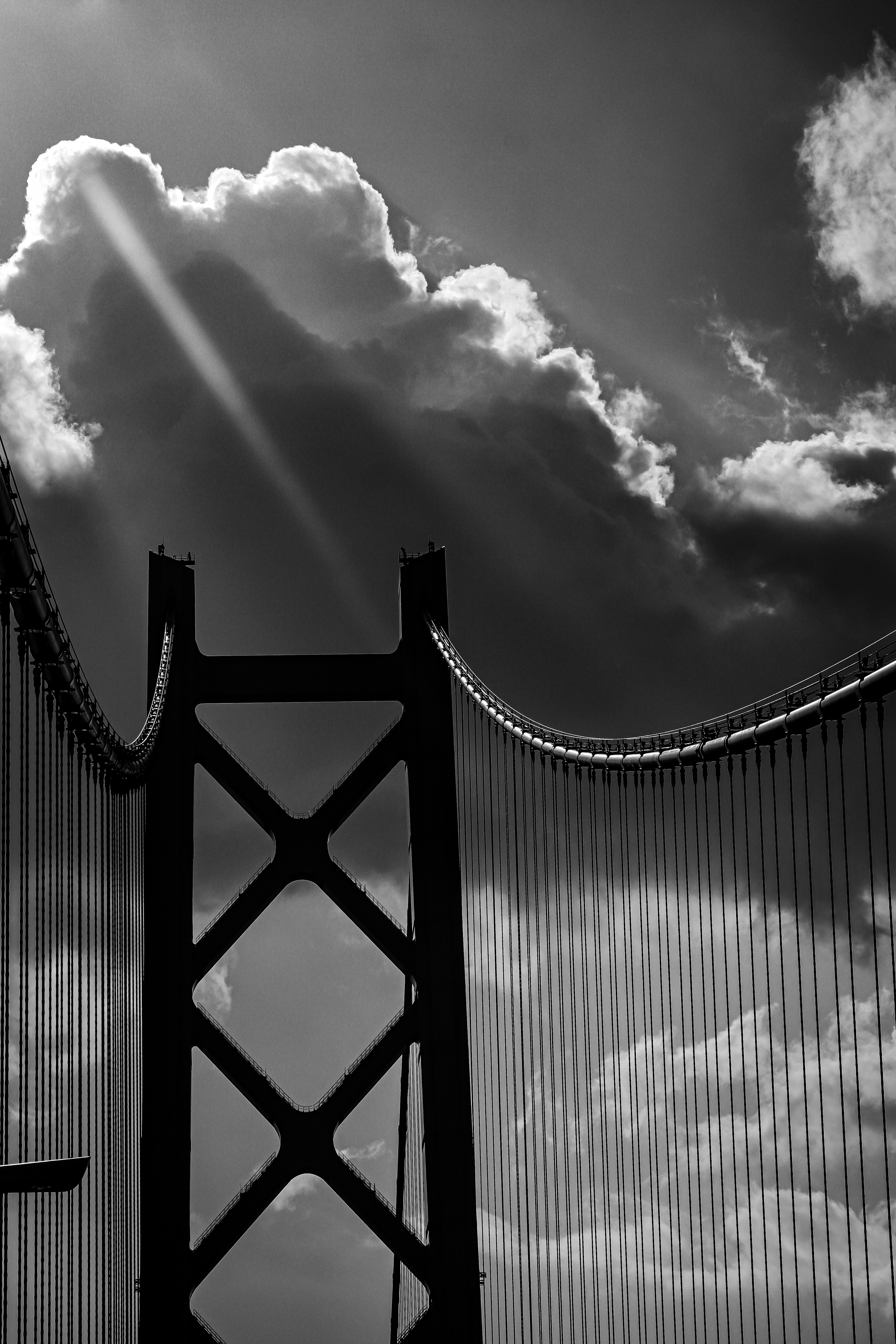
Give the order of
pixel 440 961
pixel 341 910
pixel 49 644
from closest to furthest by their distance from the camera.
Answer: pixel 49 644
pixel 440 961
pixel 341 910

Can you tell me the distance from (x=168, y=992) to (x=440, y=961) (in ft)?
7.78

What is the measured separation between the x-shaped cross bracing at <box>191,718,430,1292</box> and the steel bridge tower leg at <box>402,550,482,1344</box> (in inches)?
14.6

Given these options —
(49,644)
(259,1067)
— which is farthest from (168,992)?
(49,644)

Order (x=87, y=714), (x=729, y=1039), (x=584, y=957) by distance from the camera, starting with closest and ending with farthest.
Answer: (x=729, y=1039)
(x=87, y=714)
(x=584, y=957)

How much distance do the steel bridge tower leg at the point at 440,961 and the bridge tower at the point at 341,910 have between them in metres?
0.01

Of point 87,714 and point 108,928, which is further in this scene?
point 108,928

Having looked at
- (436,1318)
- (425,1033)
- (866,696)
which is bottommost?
(436,1318)

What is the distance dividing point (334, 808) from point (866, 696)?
1016 centimetres

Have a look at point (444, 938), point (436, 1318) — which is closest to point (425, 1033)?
point (444, 938)

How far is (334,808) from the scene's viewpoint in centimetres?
1648

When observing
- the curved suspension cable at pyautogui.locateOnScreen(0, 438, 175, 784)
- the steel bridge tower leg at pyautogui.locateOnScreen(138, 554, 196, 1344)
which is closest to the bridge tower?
the steel bridge tower leg at pyautogui.locateOnScreen(138, 554, 196, 1344)

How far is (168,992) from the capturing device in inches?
592

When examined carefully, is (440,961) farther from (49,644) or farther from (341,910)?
(49,644)

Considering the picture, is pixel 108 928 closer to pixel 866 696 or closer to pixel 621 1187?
pixel 621 1187
